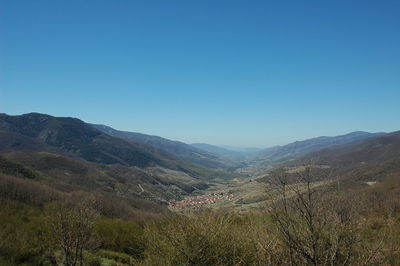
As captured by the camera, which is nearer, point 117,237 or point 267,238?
point 267,238

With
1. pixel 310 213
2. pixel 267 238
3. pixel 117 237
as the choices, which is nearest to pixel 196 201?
pixel 117 237

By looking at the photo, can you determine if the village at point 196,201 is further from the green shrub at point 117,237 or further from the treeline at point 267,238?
the green shrub at point 117,237

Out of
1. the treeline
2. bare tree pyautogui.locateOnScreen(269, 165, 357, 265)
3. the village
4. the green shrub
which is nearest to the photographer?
bare tree pyautogui.locateOnScreen(269, 165, 357, 265)

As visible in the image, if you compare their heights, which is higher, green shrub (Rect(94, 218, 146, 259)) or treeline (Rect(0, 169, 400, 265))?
treeline (Rect(0, 169, 400, 265))

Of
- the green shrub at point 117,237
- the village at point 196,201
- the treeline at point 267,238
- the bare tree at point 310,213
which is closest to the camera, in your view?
the bare tree at point 310,213

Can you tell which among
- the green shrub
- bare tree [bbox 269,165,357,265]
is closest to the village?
the green shrub

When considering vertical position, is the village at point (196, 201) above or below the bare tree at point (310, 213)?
below

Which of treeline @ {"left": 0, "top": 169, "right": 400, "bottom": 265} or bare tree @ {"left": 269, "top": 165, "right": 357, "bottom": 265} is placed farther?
treeline @ {"left": 0, "top": 169, "right": 400, "bottom": 265}

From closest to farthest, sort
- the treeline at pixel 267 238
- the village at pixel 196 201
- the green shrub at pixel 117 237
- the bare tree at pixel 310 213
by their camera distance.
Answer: the bare tree at pixel 310 213
the treeline at pixel 267 238
the village at pixel 196 201
the green shrub at pixel 117 237

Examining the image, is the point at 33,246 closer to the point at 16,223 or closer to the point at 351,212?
the point at 16,223

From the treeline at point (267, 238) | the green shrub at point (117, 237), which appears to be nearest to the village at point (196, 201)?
the treeline at point (267, 238)

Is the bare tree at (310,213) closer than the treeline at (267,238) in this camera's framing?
Yes

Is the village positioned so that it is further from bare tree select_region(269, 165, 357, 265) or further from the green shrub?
bare tree select_region(269, 165, 357, 265)

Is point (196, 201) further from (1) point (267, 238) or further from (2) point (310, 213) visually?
(2) point (310, 213)
